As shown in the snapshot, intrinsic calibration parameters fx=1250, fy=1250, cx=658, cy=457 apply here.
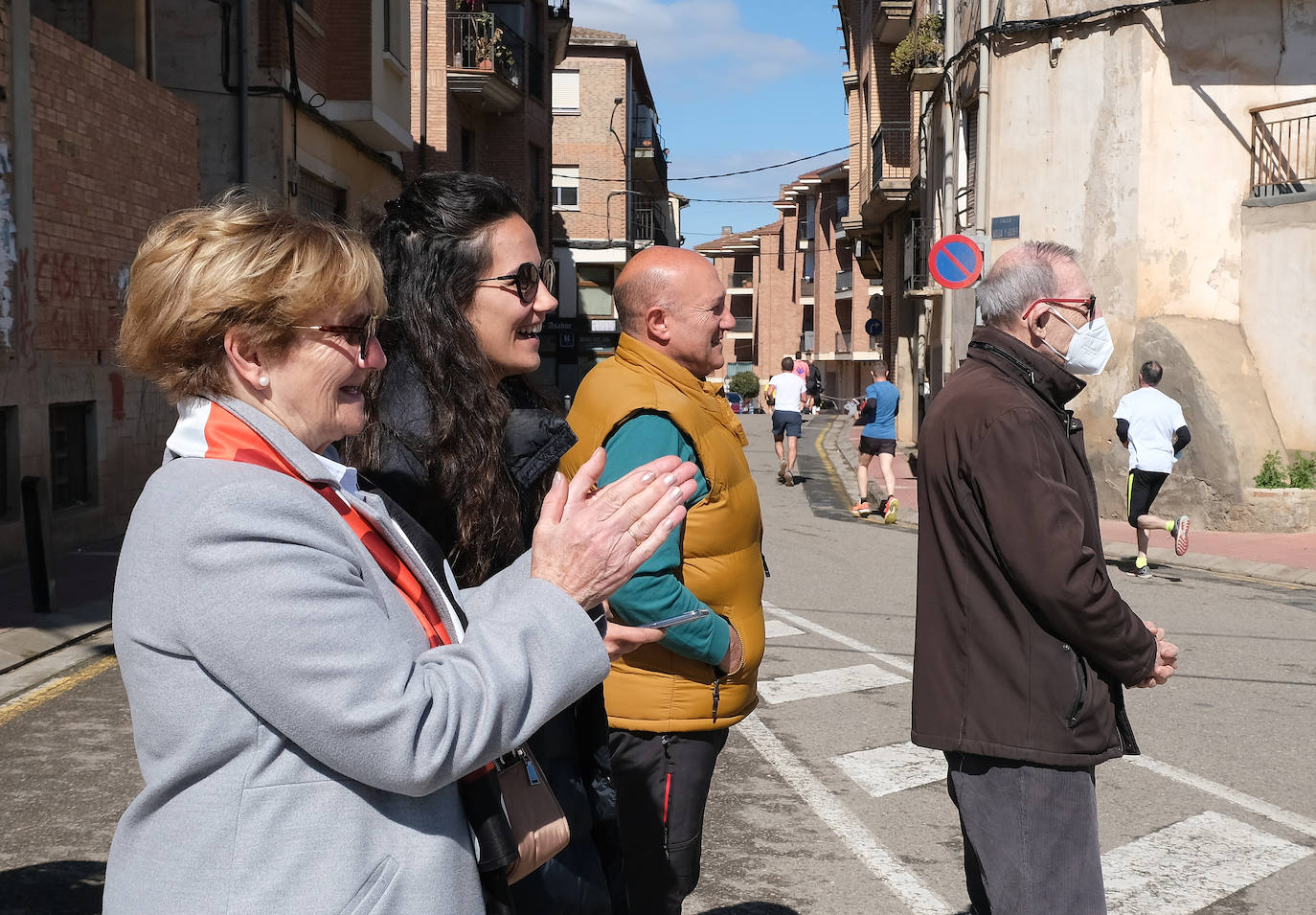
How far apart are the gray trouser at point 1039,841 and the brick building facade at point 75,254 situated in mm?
9185

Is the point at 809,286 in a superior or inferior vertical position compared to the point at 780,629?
superior

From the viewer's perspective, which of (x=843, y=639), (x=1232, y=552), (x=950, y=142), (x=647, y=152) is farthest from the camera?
(x=647, y=152)

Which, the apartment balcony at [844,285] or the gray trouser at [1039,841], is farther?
the apartment balcony at [844,285]

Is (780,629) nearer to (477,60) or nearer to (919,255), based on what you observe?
(919,255)

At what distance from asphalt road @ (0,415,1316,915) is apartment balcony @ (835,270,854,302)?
60.3 m

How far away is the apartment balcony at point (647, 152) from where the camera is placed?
47.7 meters

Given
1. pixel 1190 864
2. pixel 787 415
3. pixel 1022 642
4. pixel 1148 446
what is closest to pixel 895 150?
pixel 787 415

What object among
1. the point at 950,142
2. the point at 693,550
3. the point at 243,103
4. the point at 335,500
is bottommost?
the point at 693,550

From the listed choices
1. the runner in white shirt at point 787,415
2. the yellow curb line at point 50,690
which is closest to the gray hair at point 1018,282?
the yellow curb line at point 50,690

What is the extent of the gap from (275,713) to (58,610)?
803 cm

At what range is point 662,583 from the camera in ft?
9.20

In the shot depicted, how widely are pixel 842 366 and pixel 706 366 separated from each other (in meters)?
68.6

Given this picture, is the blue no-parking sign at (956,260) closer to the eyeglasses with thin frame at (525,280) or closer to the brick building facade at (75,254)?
the brick building facade at (75,254)

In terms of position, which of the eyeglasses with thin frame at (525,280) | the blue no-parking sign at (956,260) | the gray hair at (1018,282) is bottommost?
the eyeglasses with thin frame at (525,280)
